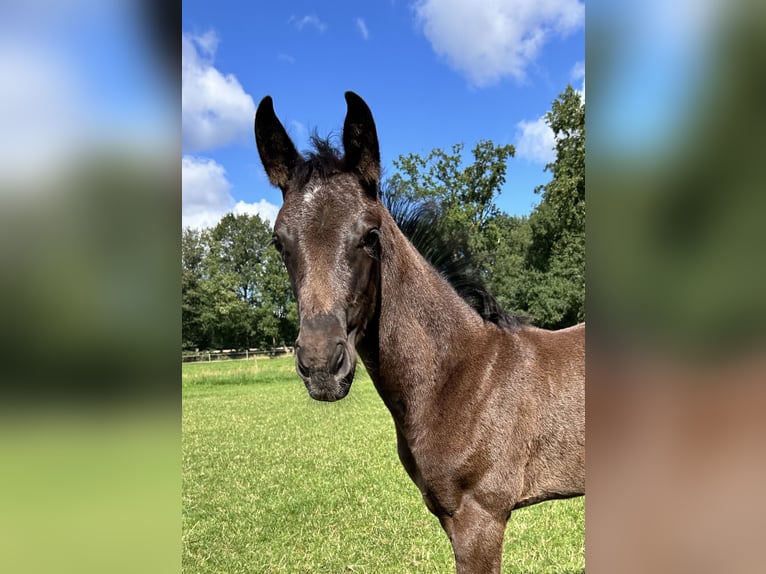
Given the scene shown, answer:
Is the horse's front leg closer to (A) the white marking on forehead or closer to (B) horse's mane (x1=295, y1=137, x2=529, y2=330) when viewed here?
(B) horse's mane (x1=295, y1=137, x2=529, y2=330)

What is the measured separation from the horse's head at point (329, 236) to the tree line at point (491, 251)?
45.9ft

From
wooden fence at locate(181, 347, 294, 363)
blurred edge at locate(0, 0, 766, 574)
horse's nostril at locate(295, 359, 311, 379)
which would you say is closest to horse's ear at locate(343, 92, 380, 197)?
horse's nostril at locate(295, 359, 311, 379)

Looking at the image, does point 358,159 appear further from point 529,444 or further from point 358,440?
point 358,440

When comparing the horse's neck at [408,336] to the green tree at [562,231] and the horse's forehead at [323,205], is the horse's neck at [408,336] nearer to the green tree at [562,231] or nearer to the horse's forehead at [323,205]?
the horse's forehead at [323,205]

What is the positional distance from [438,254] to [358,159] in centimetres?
93

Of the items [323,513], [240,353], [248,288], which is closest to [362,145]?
[323,513]

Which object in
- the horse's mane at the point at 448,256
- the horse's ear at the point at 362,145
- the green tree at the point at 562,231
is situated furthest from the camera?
the green tree at the point at 562,231

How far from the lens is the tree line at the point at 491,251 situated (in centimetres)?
2455

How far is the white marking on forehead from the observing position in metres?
2.30
